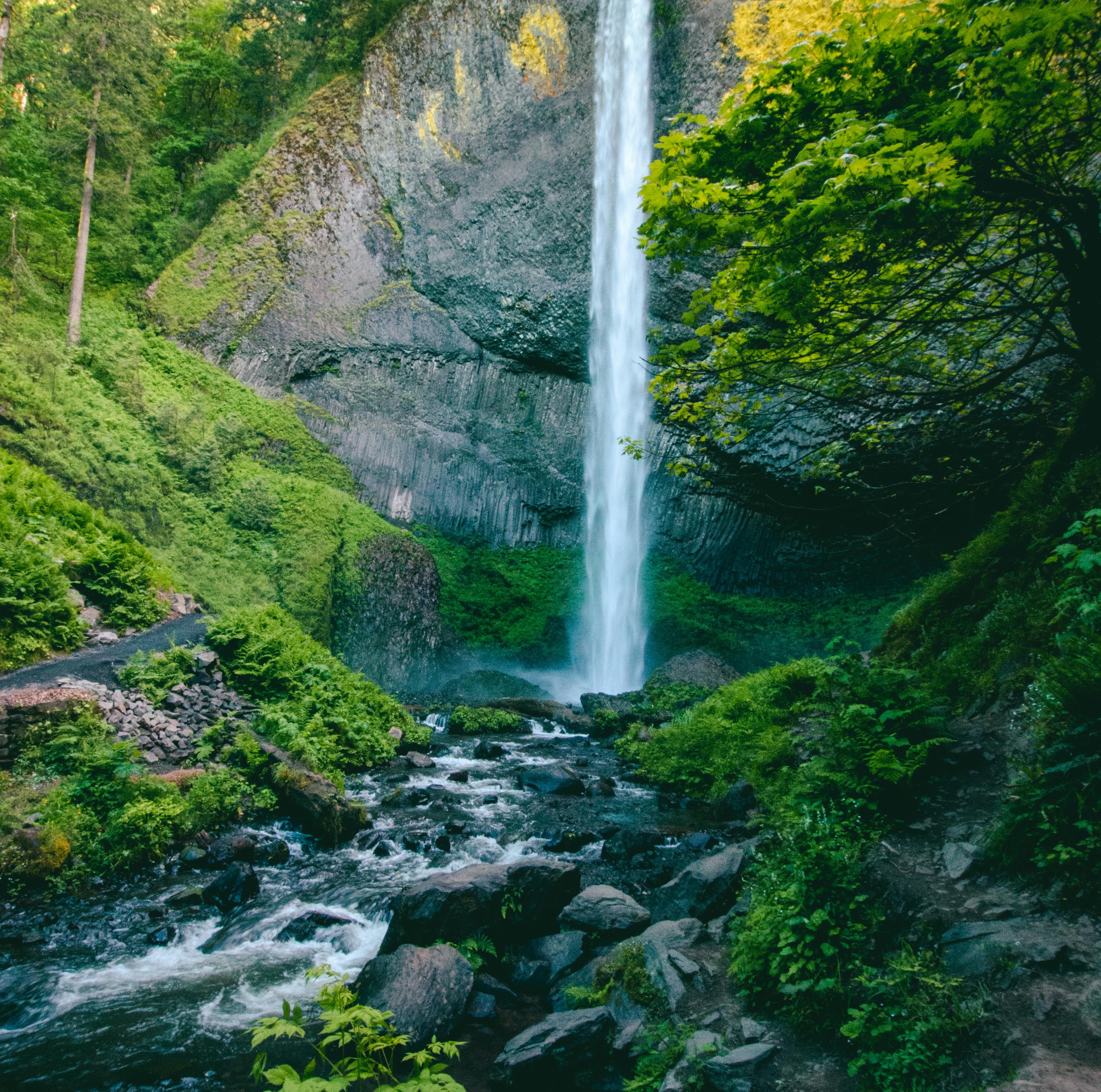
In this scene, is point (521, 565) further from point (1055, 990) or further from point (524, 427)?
point (1055, 990)

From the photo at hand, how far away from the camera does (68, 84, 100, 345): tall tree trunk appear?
61.7 feet

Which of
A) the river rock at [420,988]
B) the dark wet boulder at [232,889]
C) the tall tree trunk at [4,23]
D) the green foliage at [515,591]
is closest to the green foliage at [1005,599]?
the river rock at [420,988]

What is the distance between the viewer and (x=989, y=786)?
4465mm

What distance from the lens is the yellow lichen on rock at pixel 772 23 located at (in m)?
20.4

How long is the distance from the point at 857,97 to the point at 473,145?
2489 centimetres

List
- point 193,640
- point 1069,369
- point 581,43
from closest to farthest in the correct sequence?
1. point 1069,369
2. point 193,640
3. point 581,43

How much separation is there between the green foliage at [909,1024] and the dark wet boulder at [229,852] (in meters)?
→ 6.32

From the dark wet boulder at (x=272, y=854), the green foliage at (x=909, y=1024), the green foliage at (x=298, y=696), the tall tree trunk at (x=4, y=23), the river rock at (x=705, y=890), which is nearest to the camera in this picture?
the green foliage at (x=909, y=1024)

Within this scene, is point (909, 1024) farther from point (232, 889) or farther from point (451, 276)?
point (451, 276)

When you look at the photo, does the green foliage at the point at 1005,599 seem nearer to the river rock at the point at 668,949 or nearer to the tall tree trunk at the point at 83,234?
the river rock at the point at 668,949

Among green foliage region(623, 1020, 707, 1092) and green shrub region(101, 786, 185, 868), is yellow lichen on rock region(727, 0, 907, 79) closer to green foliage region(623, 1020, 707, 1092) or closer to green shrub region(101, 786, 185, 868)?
green shrub region(101, 786, 185, 868)

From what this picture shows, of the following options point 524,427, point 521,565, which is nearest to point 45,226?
point 524,427

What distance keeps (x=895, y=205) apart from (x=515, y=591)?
2128cm

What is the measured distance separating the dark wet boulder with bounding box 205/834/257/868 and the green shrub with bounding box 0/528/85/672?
4010 millimetres
